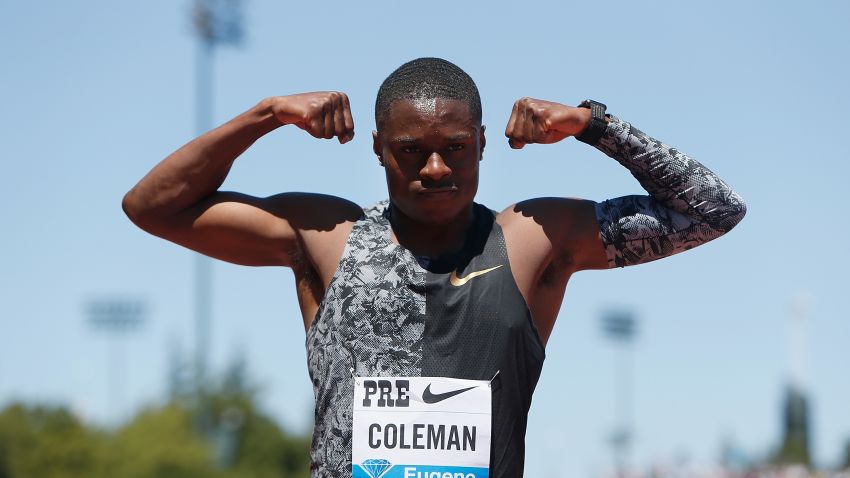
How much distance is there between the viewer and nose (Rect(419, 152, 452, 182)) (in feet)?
13.5

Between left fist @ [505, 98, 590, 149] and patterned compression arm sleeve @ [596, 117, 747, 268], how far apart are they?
13 cm

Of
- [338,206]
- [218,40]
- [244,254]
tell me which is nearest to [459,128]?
[338,206]

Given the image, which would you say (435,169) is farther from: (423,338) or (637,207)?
(637,207)

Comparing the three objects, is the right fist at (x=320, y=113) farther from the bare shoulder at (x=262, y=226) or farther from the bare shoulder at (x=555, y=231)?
the bare shoulder at (x=555, y=231)

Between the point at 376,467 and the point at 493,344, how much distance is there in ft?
1.63

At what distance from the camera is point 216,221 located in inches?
175

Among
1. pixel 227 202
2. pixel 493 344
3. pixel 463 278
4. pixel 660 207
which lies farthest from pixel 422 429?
pixel 660 207

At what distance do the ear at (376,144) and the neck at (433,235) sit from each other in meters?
0.21

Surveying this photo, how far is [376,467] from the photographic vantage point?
4059 millimetres

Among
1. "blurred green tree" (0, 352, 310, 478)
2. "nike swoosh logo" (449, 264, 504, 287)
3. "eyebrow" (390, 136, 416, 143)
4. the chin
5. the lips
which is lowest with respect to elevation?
"blurred green tree" (0, 352, 310, 478)

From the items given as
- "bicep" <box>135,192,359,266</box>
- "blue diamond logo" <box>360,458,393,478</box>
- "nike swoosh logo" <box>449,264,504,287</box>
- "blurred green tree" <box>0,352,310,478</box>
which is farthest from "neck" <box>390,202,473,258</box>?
"blurred green tree" <box>0,352,310,478</box>

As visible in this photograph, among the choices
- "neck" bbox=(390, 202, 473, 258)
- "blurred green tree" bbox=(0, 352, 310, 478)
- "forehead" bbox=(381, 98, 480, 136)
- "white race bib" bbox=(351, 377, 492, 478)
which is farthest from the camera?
"blurred green tree" bbox=(0, 352, 310, 478)

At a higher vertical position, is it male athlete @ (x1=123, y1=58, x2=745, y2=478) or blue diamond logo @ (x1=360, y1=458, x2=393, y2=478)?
male athlete @ (x1=123, y1=58, x2=745, y2=478)

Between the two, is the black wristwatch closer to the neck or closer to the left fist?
the left fist
